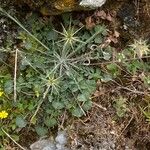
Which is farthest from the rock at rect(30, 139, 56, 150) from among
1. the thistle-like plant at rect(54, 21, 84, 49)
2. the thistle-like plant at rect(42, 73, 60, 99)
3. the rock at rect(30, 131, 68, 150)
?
the thistle-like plant at rect(54, 21, 84, 49)

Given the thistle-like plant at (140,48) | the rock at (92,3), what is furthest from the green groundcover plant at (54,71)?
the rock at (92,3)

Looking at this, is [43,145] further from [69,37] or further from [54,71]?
[69,37]

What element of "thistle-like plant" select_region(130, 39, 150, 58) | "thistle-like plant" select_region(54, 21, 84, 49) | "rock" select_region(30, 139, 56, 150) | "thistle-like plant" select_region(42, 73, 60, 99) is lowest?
"rock" select_region(30, 139, 56, 150)

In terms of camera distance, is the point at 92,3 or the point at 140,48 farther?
the point at 140,48

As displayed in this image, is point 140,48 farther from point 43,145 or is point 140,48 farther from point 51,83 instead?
point 43,145

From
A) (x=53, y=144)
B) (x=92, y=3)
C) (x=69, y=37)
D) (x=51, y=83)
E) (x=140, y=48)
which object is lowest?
(x=53, y=144)

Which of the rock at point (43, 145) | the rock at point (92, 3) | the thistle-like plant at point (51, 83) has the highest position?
the rock at point (92, 3)

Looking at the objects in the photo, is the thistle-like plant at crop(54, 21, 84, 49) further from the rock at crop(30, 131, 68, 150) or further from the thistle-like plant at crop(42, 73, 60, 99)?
the rock at crop(30, 131, 68, 150)

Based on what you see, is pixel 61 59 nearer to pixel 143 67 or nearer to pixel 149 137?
pixel 143 67

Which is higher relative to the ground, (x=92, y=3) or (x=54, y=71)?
(x=92, y=3)

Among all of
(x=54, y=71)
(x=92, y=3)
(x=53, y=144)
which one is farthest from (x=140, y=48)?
(x=53, y=144)

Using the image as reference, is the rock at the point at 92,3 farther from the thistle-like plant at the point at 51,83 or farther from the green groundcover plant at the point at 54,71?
the thistle-like plant at the point at 51,83
